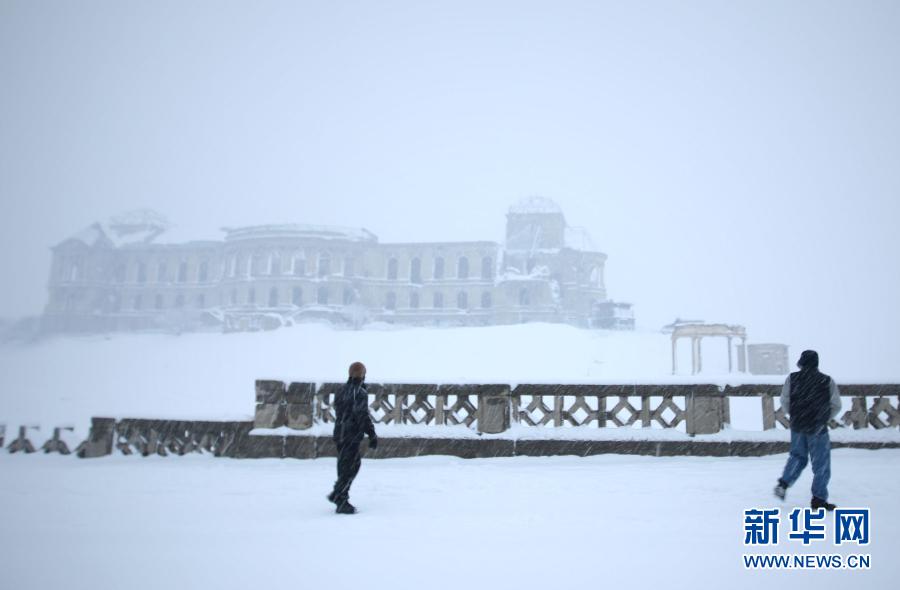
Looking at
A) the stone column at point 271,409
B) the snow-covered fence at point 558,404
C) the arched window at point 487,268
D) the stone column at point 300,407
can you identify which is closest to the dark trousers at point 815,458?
the snow-covered fence at point 558,404

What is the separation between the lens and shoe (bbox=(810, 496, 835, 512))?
6.34 metres

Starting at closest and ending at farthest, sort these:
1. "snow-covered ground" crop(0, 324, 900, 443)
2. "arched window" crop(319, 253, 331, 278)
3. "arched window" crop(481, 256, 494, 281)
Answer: "snow-covered ground" crop(0, 324, 900, 443)
"arched window" crop(481, 256, 494, 281)
"arched window" crop(319, 253, 331, 278)

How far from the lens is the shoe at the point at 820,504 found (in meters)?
6.34

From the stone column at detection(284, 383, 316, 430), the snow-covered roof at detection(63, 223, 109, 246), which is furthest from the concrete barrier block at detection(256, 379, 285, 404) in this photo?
the snow-covered roof at detection(63, 223, 109, 246)

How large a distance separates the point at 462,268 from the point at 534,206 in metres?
11.0

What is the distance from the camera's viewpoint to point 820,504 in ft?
20.9

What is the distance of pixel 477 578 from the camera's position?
462 cm

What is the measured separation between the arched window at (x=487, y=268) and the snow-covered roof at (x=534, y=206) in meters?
6.47

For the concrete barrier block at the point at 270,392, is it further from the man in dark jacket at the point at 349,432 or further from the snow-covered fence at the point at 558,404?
the man in dark jacket at the point at 349,432

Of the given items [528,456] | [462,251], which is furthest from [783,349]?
[462,251]

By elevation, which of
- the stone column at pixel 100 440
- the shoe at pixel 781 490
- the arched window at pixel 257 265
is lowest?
the stone column at pixel 100 440

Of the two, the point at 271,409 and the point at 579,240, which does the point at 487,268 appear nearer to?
the point at 579,240

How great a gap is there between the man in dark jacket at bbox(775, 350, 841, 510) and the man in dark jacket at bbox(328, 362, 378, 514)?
4.61 meters

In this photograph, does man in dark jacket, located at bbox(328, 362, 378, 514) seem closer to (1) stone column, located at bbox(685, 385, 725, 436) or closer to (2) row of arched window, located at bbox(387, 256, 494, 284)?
(1) stone column, located at bbox(685, 385, 725, 436)
